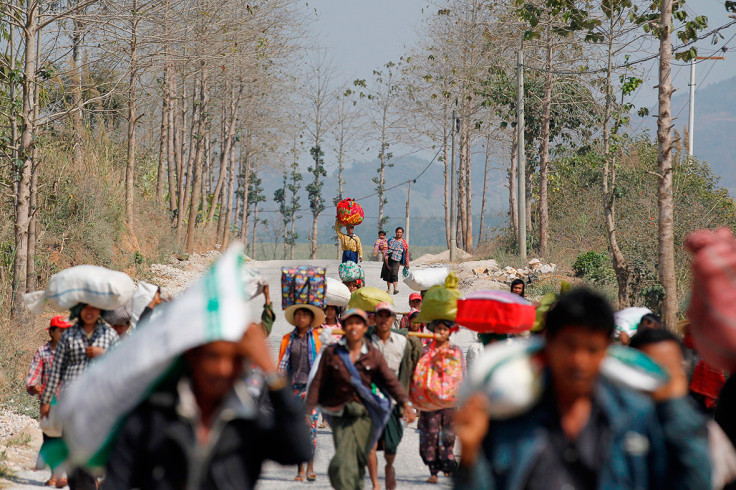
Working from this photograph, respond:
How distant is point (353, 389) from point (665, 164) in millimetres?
8151

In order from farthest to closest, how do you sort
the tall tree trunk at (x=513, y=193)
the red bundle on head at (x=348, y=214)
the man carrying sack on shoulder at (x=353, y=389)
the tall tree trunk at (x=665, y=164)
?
1. the tall tree trunk at (x=513, y=193)
2. the red bundle on head at (x=348, y=214)
3. the tall tree trunk at (x=665, y=164)
4. the man carrying sack on shoulder at (x=353, y=389)

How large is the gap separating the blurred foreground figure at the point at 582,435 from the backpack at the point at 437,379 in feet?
18.5

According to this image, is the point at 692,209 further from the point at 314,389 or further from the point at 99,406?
the point at 99,406

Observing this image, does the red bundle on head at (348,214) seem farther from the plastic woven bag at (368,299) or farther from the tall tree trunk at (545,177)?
the tall tree trunk at (545,177)

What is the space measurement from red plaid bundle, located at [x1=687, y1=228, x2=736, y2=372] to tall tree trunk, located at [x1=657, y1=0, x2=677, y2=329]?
36.5 feet

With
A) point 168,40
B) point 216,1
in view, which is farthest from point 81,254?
point 216,1

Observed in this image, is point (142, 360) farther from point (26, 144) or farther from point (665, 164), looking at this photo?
point (665, 164)

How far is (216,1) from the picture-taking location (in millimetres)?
25422

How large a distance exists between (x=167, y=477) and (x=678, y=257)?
20527 millimetres

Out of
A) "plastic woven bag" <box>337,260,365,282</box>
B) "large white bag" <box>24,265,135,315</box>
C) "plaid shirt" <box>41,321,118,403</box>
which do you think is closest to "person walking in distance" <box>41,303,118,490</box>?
"plaid shirt" <box>41,321,118,403</box>

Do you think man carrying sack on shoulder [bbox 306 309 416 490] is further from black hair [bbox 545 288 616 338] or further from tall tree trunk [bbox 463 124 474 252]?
tall tree trunk [bbox 463 124 474 252]

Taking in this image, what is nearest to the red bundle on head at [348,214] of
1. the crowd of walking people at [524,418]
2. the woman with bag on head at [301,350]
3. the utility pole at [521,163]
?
the utility pole at [521,163]

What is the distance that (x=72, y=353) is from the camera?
7344 millimetres

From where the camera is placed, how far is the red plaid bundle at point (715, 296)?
3.10 meters
